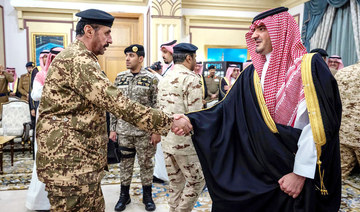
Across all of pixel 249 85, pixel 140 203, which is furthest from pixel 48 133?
pixel 140 203

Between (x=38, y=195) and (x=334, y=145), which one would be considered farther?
(x=38, y=195)

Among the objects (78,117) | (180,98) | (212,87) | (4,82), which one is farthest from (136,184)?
(4,82)

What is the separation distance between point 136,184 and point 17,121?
2.73 m

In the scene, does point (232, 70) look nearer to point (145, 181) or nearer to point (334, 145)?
point (145, 181)

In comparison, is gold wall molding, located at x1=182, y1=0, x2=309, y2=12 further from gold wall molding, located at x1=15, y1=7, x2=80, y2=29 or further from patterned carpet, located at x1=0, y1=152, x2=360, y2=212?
patterned carpet, located at x1=0, y1=152, x2=360, y2=212

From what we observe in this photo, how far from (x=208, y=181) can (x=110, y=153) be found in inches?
37.1

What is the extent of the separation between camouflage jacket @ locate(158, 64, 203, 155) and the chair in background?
345 centimetres

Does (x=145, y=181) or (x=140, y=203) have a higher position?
(x=145, y=181)

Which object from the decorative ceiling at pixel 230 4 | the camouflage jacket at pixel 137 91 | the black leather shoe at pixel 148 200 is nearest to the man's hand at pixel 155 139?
the camouflage jacket at pixel 137 91

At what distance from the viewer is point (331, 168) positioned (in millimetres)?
1363

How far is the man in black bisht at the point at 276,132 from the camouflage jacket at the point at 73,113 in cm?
48

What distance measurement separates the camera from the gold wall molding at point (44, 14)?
6.96 meters

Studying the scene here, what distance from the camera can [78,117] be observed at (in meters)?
1.40

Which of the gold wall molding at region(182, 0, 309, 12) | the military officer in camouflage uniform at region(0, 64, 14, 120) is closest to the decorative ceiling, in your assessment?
the gold wall molding at region(182, 0, 309, 12)
